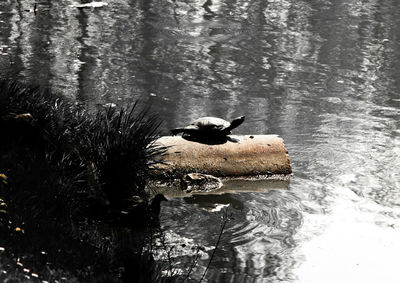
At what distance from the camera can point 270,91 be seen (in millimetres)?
10805

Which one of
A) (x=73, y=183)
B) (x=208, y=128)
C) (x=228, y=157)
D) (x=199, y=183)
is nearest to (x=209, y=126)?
(x=208, y=128)

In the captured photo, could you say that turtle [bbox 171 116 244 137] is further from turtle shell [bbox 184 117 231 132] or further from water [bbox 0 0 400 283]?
water [bbox 0 0 400 283]

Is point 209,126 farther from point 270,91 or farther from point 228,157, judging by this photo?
point 270,91

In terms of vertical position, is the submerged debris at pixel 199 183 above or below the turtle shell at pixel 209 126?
below

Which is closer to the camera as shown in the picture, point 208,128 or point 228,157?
point 228,157

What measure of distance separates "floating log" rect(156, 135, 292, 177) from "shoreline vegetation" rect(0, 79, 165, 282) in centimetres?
45

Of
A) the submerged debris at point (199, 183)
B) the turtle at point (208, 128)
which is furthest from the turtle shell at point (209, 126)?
the submerged debris at point (199, 183)

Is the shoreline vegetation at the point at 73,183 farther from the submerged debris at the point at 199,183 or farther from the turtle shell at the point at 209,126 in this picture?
the turtle shell at the point at 209,126

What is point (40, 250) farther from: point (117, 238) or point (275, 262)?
point (275, 262)

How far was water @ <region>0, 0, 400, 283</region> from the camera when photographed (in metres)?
6.48

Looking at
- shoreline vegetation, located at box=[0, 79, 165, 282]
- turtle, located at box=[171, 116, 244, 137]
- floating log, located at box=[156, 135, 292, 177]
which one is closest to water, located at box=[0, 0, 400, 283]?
floating log, located at box=[156, 135, 292, 177]

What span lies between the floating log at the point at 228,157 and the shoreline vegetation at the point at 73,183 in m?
0.45

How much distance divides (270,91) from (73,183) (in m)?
4.66

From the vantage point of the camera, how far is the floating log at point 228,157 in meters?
7.88
